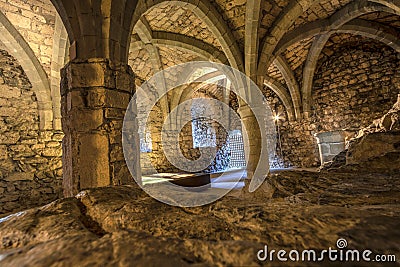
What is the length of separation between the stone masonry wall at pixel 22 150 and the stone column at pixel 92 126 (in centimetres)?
349

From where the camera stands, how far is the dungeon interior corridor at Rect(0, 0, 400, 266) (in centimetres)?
75

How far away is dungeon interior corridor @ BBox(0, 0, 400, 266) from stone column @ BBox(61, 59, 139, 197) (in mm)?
17

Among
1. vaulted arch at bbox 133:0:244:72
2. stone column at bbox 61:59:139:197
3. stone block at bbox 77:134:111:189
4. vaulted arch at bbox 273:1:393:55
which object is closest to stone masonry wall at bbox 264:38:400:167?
vaulted arch at bbox 273:1:393:55

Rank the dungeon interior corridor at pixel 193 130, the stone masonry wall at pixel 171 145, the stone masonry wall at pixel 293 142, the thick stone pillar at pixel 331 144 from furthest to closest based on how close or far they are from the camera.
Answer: the stone masonry wall at pixel 293 142, the stone masonry wall at pixel 171 145, the thick stone pillar at pixel 331 144, the dungeon interior corridor at pixel 193 130

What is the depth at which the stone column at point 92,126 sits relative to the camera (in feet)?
8.94

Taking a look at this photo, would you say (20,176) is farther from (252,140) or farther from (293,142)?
(293,142)

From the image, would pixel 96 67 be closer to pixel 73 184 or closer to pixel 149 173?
pixel 73 184

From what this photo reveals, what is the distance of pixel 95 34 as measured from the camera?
293cm

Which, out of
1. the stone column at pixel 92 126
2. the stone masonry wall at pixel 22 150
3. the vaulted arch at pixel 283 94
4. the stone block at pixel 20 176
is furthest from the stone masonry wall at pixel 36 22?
the vaulted arch at pixel 283 94

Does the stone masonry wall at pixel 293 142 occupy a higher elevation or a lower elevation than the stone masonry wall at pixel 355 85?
lower

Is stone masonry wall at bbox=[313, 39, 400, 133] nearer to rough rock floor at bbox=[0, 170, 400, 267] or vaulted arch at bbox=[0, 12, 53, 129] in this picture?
rough rock floor at bbox=[0, 170, 400, 267]

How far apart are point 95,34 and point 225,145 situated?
1020 centimetres

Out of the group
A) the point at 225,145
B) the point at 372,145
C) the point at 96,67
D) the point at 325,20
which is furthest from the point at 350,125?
the point at 96,67

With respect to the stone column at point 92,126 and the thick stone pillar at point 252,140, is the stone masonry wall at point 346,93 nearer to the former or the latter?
the thick stone pillar at point 252,140
